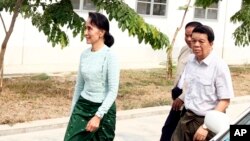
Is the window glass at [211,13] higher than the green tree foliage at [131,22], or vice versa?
the window glass at [211,13]

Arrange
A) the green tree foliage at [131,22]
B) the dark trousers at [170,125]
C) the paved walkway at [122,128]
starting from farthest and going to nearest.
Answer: the green tree foliage at [131,22] < the paved walkway at [122,128] < the dark trousers at [170,125]

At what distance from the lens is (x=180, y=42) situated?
1617 centimetres

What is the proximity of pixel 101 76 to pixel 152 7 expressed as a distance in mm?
11763

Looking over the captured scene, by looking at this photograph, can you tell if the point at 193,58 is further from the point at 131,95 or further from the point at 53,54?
the point at 53,54

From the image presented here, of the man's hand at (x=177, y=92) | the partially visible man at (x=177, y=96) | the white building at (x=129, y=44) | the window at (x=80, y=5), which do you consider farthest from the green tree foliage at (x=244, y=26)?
the man's hand at (x=177, y=92)

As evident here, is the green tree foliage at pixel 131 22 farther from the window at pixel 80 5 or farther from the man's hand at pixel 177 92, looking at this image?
the window at pixel 80 5

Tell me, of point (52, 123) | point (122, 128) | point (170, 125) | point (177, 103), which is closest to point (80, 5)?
point (122, 128)

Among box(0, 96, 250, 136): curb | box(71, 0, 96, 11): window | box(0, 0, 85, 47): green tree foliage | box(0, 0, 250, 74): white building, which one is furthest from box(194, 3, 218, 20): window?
box(0, 0, 85, 47): green tree foliage

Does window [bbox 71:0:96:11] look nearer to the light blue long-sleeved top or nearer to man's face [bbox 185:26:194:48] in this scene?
man's face [bbox 185:26:194:48]

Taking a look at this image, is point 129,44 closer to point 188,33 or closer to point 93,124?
point 188,33

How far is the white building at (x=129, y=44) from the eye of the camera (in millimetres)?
12641

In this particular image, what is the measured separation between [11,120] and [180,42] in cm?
993

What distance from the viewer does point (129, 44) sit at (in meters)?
14.9

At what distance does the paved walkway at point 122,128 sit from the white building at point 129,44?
14.5 feet
